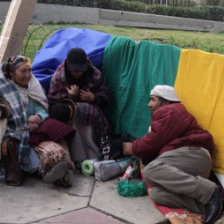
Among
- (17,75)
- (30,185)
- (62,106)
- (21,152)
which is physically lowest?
(30,185)

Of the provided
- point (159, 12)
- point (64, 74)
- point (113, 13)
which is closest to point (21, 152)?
point (64, 74)

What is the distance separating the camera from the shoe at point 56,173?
167 inches

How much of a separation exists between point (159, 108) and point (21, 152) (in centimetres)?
144

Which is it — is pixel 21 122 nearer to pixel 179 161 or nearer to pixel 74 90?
pixel 74 90

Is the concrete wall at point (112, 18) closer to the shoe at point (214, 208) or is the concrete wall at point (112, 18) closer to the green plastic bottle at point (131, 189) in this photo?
the green plastic bottle at point (131, 189)

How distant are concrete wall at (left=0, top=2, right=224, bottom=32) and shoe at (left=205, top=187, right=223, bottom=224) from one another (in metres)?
16.9

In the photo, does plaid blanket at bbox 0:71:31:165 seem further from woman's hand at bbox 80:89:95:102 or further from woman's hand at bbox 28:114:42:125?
woman's hand at bbox 80:89:95:102

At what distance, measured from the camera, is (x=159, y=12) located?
2495cm

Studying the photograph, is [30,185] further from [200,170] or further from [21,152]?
[200,170]

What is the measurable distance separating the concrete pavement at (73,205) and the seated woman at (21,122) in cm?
15

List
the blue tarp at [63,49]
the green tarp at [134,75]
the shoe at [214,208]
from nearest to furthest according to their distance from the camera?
1. the shoe at [214,208]
2. the green tarp at [134,75]
3. the blue tarp at [63,49]

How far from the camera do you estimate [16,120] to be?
4.59 meters

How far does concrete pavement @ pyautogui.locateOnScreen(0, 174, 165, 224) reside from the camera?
12.4 ft

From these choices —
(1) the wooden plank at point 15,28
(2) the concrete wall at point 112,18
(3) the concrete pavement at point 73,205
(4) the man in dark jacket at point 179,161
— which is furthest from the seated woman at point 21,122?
(2) the concrete wall at point 112,18
